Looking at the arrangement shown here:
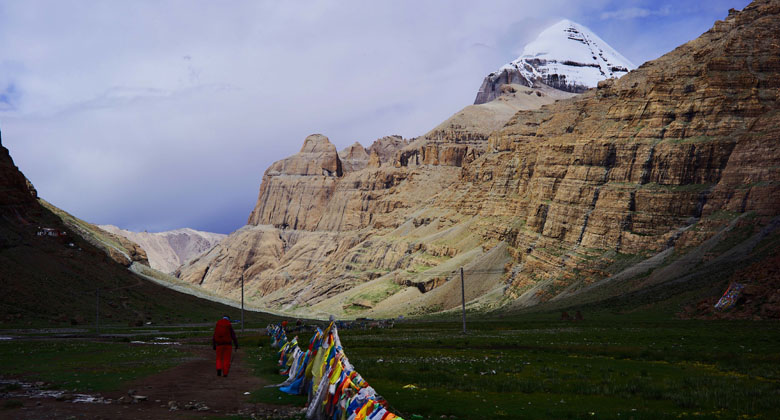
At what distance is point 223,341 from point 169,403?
5950 millimetres

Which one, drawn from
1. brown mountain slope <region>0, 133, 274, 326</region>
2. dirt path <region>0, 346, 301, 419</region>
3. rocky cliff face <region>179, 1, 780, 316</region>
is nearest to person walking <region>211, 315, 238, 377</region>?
dirt path <region>0, 346, 301, 419</region>

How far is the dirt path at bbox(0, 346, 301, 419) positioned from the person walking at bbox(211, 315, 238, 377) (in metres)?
A: 0.52

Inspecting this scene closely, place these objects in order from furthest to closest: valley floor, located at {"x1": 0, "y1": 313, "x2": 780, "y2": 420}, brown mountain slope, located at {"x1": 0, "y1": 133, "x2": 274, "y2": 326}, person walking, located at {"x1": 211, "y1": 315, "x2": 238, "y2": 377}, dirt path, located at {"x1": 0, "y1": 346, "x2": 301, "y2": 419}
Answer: brown mountain slope, located at {"x1": 0, "y1": 133, "x2": 274, "y2": 326} < person walking, located at {"x1": 211, "y1": 315, "x2": 238, "y2": 377} < valley floor, located at {"x1": 0, "y1": 313, "x2": 780, "y2": 420} < dirt path, located at {"x1": 0, "y1": 346, "x2": 301, "y2": 419}

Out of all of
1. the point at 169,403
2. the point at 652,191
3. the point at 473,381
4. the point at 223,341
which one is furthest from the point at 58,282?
the point at 652,191

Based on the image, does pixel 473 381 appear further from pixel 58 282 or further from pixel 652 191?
pixel 652 191

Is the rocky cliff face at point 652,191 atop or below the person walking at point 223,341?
atop

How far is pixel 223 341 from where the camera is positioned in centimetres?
2558

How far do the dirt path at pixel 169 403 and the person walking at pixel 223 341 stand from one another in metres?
0.52

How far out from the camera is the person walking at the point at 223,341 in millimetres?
24891

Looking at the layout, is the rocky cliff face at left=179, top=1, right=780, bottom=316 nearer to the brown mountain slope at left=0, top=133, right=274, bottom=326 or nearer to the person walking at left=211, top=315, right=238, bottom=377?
the brown mountain slope at left=0, top=133, right=274, bottom=326

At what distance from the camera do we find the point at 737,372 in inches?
1140

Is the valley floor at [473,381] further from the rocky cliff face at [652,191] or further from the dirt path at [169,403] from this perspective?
the rocky cliff face at [652,191]

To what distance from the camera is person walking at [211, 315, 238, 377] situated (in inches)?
980

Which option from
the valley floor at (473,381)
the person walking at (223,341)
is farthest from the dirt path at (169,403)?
the person walking at (223,341)
